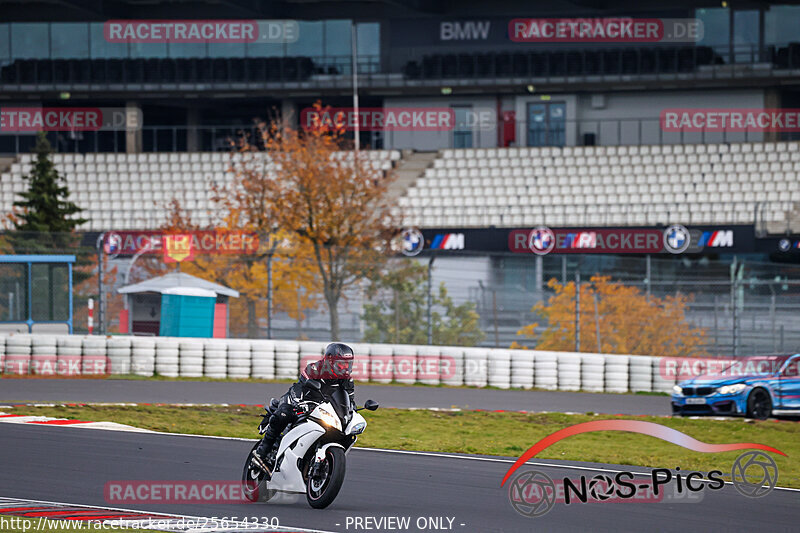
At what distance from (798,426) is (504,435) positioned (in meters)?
4.37

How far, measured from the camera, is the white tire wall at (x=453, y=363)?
20500 millimetres

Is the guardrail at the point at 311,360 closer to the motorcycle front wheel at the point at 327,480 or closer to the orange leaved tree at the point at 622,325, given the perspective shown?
the orange leaved tree at the point at 622,325

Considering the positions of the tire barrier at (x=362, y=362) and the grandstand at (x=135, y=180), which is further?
the grandstand at (x=135, y=180)

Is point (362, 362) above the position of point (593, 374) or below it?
above

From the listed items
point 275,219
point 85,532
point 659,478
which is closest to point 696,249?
point 275,219

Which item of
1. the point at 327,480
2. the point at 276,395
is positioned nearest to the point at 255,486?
the point at 327,480

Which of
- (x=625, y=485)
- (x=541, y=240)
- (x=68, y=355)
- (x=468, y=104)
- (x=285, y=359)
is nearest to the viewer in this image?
(x=625, y=485)

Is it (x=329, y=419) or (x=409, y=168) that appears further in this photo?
(x=409, y=168)

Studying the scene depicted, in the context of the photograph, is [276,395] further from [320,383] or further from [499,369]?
[320,383]

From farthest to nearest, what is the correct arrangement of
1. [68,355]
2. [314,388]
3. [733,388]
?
[68,355] → [733,388] → [314,388]

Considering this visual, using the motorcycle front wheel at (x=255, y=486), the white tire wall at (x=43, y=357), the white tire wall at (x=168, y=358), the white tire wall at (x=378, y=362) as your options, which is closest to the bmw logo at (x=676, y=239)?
the white tire wall at (x=378, y=362)

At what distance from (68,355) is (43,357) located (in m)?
0.41

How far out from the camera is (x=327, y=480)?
7.83 m

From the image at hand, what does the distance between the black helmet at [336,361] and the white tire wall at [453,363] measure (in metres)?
12.7
